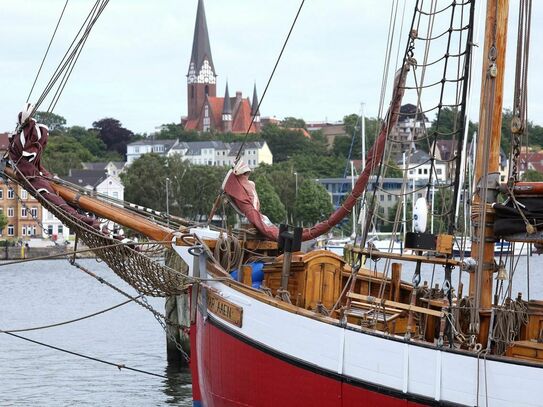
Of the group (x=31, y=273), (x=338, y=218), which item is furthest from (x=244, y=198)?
(x=31, y=273)

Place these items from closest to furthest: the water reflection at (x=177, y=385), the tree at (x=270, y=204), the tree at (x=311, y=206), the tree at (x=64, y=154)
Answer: the water reflection at (x=177, y=385) < the tree at (x=270, y=204) < the tree at (x=311, y=206) < the tree at (x=64, y=154)

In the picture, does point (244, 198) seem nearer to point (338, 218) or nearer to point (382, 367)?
point (338, 218)

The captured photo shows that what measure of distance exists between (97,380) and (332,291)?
452 inches

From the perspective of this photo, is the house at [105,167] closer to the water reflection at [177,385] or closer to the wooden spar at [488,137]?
the water reflection at [177,385]

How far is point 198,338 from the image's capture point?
56.0 ft

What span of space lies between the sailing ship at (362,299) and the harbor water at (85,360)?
2.77 metres

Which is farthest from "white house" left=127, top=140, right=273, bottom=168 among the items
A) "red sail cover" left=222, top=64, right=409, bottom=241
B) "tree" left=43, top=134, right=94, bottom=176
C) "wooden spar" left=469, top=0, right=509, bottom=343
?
"wooden spar" left=469, top=0, right=509, bottom=343

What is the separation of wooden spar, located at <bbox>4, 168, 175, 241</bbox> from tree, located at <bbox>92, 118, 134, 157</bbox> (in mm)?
166123

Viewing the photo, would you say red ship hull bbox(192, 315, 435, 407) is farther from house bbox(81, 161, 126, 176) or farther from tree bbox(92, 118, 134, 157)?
tree bbox(92, 118, 134, 157)

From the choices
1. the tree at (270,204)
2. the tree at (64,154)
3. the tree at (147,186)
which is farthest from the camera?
the tree at (64,154)

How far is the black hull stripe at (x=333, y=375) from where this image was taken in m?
12.7

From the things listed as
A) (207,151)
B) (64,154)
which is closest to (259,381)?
(64,154)

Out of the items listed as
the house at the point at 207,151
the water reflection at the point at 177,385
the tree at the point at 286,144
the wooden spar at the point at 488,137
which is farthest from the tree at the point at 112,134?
the wooden spar at the point at 488,137

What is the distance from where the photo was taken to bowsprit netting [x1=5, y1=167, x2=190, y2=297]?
1684cm
